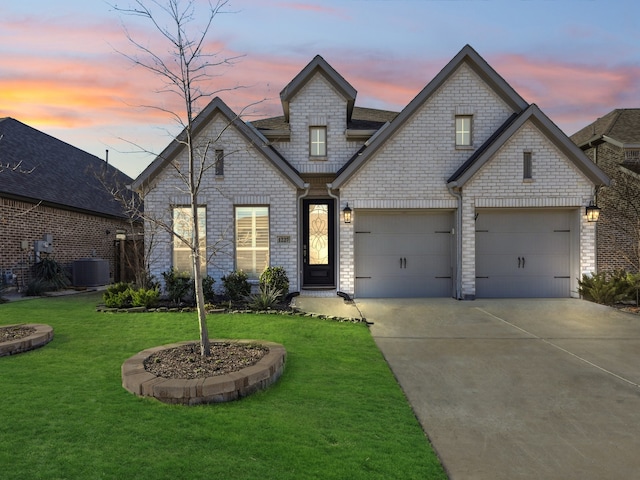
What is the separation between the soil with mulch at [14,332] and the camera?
6559 millimetres

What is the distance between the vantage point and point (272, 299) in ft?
32.8

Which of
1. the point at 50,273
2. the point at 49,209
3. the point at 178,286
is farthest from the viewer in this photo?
the point at 49,209

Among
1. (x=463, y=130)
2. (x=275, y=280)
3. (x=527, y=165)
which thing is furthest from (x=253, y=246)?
(x=527, y=165)

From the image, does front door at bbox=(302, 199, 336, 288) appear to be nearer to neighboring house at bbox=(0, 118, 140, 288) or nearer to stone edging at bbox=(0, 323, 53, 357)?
neighboring house at bbox=(0, 118, 140, 288)

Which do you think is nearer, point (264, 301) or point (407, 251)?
point (264, 301)

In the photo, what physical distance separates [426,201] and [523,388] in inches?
294

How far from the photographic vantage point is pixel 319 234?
12766 mm

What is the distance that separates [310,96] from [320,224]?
405cm

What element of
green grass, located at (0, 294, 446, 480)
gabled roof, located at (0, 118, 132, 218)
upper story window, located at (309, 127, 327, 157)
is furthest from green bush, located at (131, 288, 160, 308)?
upper story window, located at (309, 127, 327, 157)

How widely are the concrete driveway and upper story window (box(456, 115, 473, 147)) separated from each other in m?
5.39

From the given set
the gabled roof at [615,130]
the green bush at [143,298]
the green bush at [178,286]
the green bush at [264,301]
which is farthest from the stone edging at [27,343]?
the gabled roof at [615,130]

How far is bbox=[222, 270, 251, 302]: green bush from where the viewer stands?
35.7 feet

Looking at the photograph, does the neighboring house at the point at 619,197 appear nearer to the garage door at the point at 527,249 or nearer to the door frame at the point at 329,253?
the garage door at the point at 527,249

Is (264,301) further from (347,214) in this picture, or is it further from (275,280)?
(347,214)
